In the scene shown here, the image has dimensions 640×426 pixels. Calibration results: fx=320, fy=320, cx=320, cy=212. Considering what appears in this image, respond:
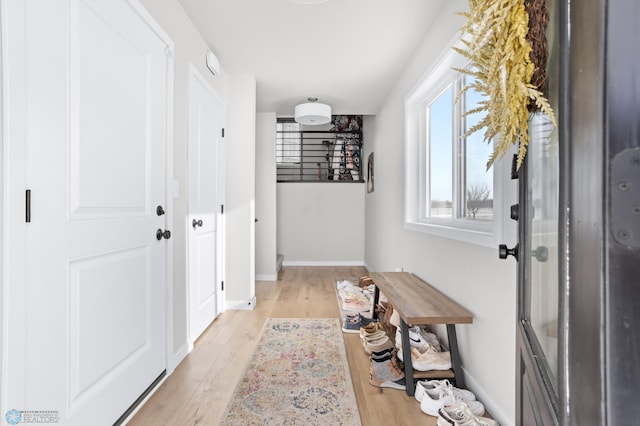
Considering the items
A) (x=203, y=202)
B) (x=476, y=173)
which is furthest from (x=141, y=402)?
(x=476, y=173)

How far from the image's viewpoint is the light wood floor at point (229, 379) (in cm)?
149

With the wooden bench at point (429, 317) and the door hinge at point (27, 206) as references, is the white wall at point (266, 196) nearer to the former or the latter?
the wooden bench at point (429, 317)

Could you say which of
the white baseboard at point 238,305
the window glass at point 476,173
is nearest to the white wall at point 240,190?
the white baseboard at point 238,305

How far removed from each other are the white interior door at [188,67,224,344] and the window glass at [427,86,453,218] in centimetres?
180

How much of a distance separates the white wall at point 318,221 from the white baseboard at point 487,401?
12.6 feet

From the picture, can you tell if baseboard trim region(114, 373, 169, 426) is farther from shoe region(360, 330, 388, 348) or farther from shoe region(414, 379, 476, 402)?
shoe region(414, 379, 476, 402)

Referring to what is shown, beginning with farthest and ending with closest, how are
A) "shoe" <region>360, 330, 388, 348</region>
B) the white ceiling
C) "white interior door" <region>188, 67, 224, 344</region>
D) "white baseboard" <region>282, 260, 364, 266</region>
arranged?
"white baseboard" <region>282, 260, 364, 266</region>
"white interior door" <region>188, 67, 224, 344</region>
"shoe" <region>360, 330, 388, 348</region>
the white ceiling

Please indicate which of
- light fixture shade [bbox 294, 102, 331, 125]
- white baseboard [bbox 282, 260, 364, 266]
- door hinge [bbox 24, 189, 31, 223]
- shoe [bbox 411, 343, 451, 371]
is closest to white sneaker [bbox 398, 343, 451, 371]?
shoe [bbox 411, 343, 451, 371]

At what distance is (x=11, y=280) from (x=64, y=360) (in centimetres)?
37

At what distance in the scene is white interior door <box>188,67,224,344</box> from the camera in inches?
90.3

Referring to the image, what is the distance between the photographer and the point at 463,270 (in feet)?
5.89

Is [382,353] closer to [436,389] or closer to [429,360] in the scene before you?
[429,360]

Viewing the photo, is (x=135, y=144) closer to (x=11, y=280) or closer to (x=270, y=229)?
(x=11, y=280)

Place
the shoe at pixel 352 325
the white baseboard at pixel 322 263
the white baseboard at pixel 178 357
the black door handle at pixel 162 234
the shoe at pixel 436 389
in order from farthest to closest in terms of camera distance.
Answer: the white baseboard at pixel 322 263 → the shoe at pixel 352 325 → the white baseboard at pixel 178 357 → the black door handle at pixel 162 234 → the shoe at pixel 436 389
